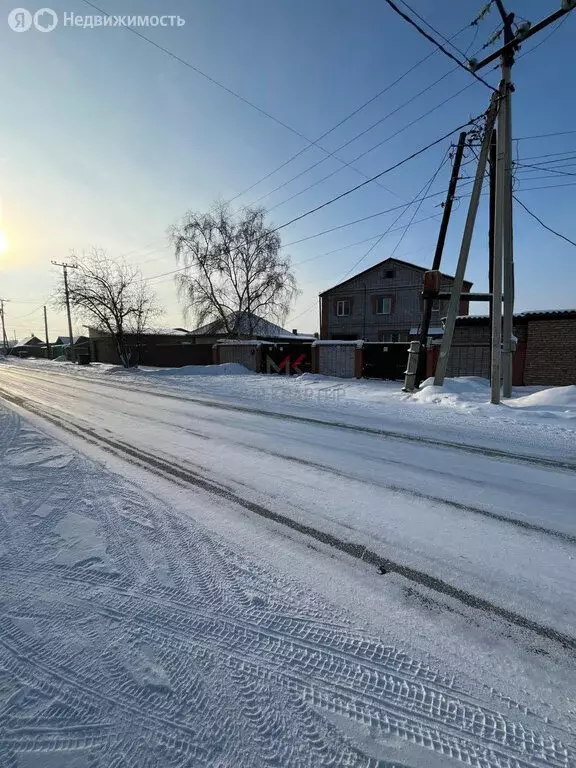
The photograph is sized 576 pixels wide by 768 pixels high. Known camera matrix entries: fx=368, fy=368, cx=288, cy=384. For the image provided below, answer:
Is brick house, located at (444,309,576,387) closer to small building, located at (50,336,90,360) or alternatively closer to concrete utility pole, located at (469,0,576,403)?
concrete utility pole, located at (469,0,576,403)

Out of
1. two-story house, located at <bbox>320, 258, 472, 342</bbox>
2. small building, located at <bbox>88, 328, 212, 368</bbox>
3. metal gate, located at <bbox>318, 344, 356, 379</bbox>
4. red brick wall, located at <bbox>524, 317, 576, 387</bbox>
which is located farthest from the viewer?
two-story house, located at <bbox>320, 258, 472, 342</bbox>

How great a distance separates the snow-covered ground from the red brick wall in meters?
11.5

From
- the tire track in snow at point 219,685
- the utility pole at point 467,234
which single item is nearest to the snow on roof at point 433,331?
the utility pole at point 467,234

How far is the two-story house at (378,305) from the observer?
30422 millimetres

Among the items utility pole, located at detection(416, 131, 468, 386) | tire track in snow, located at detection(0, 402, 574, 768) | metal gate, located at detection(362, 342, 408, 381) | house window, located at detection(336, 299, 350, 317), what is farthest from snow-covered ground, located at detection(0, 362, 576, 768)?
house window, located at detection(336, 299, 350, 317)

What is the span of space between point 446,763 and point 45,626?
196cm

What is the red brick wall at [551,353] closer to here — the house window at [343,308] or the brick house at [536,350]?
the brick house at [536,350]

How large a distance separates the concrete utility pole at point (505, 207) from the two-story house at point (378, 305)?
64.9 ft

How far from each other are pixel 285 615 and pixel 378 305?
3174 centimetres

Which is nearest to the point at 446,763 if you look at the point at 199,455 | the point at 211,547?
the point at 211,547

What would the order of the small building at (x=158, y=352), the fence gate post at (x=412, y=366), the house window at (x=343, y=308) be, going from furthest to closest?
the house window at (x=343, y=308)
the small building at (x=158, y=352)
the fence gate post at (x=412, y=366)

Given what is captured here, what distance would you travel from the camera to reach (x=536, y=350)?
1414cm

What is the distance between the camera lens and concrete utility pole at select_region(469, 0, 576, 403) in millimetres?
8344

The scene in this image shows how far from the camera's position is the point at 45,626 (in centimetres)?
195
